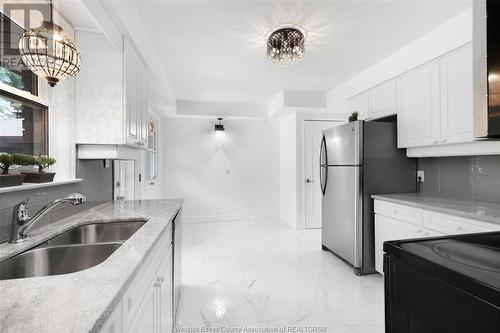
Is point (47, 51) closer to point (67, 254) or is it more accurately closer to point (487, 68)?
point (67, 254)

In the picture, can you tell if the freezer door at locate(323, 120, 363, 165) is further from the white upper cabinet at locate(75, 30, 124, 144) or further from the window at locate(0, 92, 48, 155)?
the window at locate(0, 92, 48, 155)

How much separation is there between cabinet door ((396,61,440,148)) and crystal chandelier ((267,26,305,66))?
1250 mm

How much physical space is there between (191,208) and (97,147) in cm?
329

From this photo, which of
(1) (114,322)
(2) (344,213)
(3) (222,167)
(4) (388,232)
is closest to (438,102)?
(4) (388,232)

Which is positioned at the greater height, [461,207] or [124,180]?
[124,180]

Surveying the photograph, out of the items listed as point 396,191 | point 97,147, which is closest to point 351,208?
point 396,191

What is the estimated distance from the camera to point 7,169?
114 cm

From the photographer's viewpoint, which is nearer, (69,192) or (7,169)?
(7,169)

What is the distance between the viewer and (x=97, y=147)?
72.8 inches

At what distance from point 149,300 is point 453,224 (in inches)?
85.5

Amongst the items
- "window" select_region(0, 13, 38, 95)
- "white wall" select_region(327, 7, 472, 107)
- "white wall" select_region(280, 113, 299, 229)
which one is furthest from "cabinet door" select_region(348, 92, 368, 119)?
"window" select_region(0, 13, 38, 95)

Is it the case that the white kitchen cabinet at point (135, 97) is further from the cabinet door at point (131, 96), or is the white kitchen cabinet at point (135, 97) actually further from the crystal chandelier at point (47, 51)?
the crystal chandelier at point (47, 51)

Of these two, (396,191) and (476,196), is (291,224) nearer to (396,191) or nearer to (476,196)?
(396,191)

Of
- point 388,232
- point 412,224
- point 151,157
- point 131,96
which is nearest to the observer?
point 131,96
